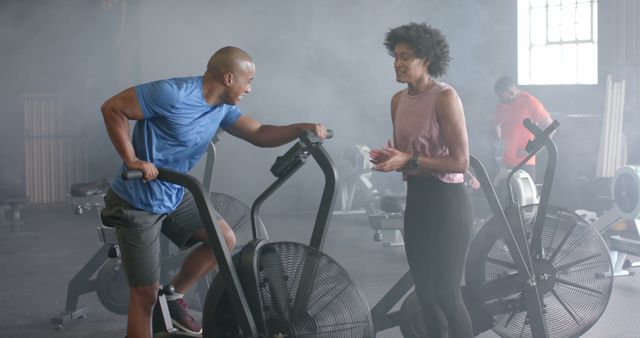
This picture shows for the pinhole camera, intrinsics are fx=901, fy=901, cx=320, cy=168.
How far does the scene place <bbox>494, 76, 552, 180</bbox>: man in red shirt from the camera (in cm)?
620

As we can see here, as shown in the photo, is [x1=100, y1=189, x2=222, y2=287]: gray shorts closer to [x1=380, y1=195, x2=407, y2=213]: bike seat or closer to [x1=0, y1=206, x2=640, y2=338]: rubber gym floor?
[x1=0, y1=206, x2=640, y2=338]: rubber gym floor

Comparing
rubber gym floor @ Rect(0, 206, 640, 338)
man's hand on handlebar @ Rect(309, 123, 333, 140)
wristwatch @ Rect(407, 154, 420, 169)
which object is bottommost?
rubber gym floor @ Rect(0, 206, 640, 338)

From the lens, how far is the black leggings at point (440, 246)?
9.30ft

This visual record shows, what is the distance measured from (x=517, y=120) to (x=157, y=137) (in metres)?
3.87

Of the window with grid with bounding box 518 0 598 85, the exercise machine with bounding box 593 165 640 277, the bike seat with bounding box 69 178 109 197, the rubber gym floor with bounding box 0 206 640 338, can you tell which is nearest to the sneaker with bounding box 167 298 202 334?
the rubber gym floor with bounding box 0 206 640 338

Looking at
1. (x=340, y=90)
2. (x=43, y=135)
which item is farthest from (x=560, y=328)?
(x=43, y=135)

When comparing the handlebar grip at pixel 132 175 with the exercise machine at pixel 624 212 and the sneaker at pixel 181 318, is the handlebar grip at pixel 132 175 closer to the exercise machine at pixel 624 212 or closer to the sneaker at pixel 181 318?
the sneaker at pixel 181 318

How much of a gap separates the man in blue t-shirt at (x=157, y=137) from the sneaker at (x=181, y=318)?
5.3 inches

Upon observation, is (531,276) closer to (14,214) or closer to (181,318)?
(181,318)

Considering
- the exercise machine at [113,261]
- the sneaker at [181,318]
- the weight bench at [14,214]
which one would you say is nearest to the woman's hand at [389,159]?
the sneaker at [181,318]

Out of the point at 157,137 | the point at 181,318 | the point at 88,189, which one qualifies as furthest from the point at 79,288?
the point at 157,137

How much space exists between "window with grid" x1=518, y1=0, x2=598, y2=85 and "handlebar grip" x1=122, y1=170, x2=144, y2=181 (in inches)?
205

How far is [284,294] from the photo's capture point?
2.70m

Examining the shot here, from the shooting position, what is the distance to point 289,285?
106 inches
